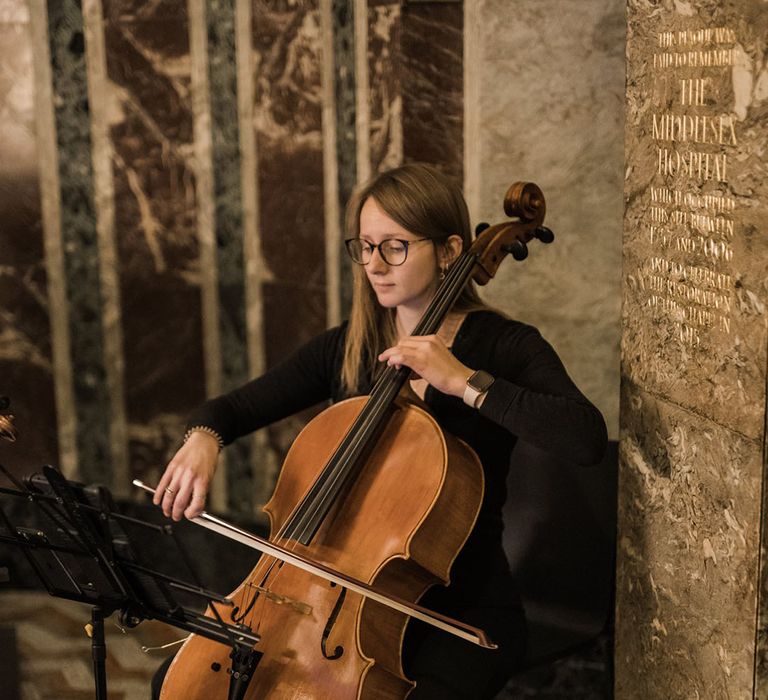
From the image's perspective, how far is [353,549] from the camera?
6.37 ft

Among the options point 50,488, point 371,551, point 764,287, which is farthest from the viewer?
point 371,551

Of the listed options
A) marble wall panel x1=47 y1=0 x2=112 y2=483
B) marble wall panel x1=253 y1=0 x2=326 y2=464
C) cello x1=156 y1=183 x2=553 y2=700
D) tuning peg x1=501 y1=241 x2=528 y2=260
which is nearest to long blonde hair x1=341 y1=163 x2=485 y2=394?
tuning peg x1=501 y1=241 x2=528 y2=260

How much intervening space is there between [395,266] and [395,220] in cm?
9

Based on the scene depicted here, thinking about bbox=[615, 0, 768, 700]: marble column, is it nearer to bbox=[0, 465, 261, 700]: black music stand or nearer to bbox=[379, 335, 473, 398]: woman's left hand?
bbox=[379, 335, 473, 398]: woman's left hand

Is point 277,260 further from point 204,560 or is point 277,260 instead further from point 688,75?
point 688,75

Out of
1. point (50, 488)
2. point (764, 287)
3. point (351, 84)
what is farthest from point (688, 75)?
point (351, 84)

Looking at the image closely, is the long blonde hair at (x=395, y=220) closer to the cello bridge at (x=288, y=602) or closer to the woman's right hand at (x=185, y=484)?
the woman's right hand at (x=185, y=484)

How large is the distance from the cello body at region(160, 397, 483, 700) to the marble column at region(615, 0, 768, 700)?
330 millimetres

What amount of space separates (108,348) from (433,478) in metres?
1.81

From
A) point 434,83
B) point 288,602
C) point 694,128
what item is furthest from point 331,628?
point 434,83

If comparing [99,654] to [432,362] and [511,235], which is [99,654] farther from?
[511,235]

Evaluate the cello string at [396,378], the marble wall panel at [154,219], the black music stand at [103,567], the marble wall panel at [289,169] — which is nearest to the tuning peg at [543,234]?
the cello string at [396,378]

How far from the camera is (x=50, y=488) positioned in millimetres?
1727

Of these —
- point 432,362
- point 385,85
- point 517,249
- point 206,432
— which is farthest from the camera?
point 385,85
